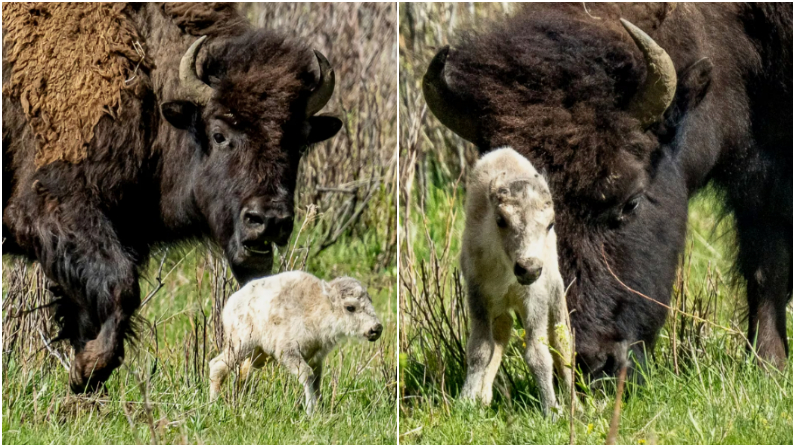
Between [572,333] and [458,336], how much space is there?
23.7 inches

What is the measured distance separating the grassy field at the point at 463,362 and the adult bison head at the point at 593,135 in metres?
0.22

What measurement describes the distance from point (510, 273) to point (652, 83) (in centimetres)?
98

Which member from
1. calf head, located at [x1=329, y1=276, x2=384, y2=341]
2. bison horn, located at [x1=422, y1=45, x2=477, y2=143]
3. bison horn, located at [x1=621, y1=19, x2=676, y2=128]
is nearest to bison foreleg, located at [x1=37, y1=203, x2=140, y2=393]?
calf head, located at [x1=329, y1=276, x2=384, y2=341]

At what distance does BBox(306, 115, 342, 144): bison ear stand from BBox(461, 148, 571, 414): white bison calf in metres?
0.98

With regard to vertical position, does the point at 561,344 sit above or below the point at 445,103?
below

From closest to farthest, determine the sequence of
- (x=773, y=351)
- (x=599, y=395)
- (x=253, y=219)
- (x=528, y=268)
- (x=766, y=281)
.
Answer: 1. (x=528, y=268)
2. (x=599, y=395)
3. (x=253, y=219)
4. (x=773, y=351)
5. (x=766, y=281)

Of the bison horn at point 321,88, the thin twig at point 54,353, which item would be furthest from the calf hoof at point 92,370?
the bison horn at point 321,88

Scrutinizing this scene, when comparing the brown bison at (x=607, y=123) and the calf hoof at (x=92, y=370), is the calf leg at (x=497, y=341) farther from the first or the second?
the calf hoof at (x=92, y=370)

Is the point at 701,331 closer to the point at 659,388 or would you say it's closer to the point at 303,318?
the point at 659,388

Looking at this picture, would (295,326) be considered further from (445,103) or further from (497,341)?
(445,103)

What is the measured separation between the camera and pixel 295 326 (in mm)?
3717

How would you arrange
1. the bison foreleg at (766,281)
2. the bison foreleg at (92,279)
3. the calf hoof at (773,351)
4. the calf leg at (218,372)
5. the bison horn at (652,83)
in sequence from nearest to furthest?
the bison horn at (652,83) < the calf leg at (218,372) < the bison foreleg at (92,279) < the calf hoof at (773,351) < the bison foreleg at (766,281)

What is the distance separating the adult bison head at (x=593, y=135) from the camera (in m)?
3.52

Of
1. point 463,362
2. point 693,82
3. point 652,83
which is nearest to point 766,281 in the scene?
point 693,82
